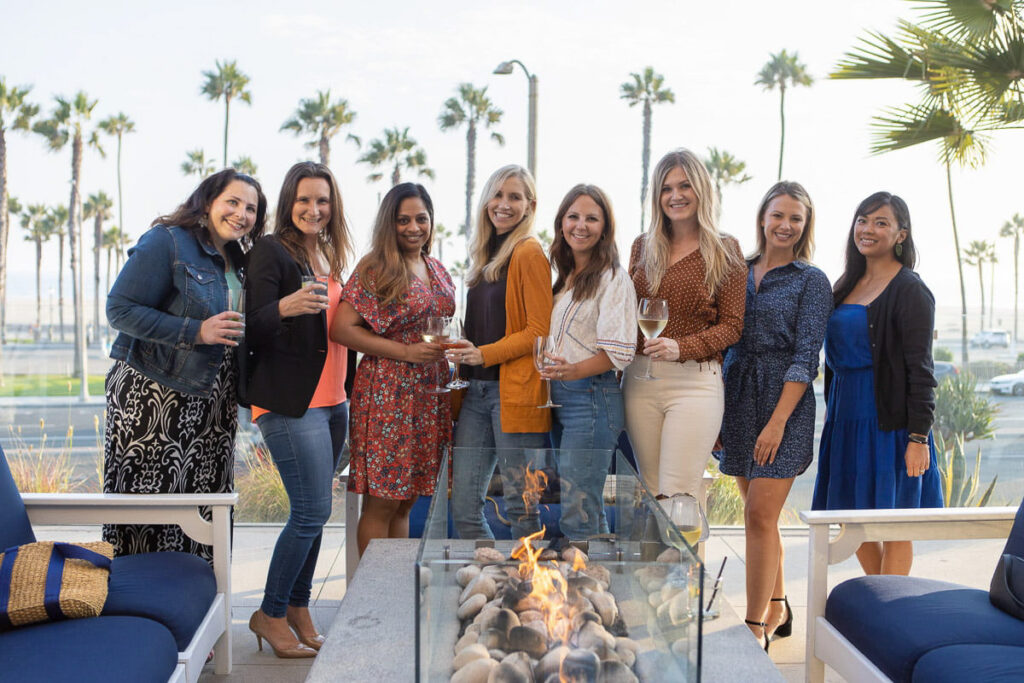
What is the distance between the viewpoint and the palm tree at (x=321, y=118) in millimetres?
14719

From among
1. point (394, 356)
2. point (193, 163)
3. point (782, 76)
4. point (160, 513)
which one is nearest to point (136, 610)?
point (160, 513)

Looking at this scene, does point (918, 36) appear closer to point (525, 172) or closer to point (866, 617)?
point (525, 172)

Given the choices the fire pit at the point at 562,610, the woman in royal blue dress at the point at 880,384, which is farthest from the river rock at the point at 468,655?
the woman in royal blue dress at the point at 880,384

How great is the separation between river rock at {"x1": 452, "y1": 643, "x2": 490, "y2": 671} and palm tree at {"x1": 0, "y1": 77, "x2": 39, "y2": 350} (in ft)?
37.7

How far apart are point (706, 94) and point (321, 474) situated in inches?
679

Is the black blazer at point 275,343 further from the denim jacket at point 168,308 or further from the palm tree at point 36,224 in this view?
the palm tree at point 36,224

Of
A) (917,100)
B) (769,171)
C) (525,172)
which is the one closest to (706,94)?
(769,171)

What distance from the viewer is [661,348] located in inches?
97.2

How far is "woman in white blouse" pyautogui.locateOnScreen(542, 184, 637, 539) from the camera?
254 cm

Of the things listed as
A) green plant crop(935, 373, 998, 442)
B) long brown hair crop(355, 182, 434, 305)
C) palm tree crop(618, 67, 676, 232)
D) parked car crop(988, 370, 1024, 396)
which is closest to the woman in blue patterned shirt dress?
long brown hair crop(355, 182, 434, 305)

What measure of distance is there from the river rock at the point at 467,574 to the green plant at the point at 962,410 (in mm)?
4658

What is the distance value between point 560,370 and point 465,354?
31 centimetres

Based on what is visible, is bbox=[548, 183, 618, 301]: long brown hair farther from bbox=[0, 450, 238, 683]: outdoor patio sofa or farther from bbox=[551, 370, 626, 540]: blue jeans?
bbox=[0, 450, 238, 683]: outdoor patio sofa

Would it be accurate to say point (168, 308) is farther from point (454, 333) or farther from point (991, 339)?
point (991, 339)
